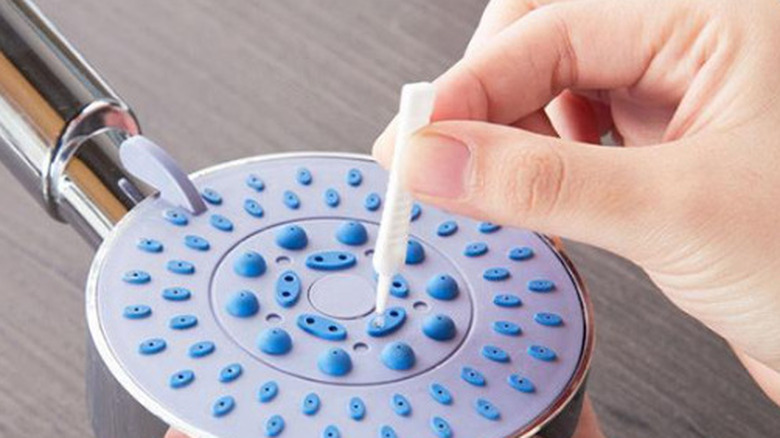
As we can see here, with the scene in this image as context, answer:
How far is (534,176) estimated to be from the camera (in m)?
0.36

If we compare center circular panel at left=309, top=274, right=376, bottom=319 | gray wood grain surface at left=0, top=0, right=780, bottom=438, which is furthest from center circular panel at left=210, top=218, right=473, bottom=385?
gray wood grain surface at left=0, top=0, right=780, bottom=438

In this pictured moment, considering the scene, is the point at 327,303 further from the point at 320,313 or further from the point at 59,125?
the point at 59,125

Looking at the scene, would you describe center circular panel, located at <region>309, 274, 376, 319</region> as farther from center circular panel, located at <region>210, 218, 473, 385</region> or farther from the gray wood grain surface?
the gray wood grain surface

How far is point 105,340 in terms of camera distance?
1.20ft

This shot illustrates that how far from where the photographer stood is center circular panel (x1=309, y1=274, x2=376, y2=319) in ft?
1.26

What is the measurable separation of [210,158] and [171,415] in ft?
0.84

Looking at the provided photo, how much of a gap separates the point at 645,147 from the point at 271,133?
10.5 inches

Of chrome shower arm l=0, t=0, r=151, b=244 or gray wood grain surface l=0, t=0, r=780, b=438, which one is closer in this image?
chrome shower arm l=0, t=0, r=151, b=244

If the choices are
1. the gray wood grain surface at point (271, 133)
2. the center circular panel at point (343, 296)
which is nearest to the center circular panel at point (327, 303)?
the center circular panel at point (343, 296)

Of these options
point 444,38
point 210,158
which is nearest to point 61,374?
point 210,158

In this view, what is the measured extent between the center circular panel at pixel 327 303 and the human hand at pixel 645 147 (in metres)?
0.03

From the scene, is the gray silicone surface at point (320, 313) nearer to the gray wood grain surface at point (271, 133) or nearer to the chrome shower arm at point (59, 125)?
the chrome shower arm at point (59, 125)

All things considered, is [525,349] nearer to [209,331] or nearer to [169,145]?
[209,331]

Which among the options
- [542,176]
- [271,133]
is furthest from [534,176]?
[271,133]
